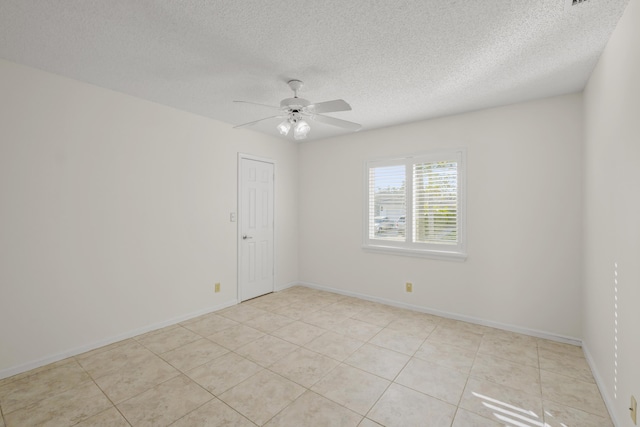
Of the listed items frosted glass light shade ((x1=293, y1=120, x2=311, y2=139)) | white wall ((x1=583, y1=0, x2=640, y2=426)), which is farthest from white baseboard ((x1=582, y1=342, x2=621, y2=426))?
frosted glass light shade ((x1=293, y1=120, x2=311, y2=139))

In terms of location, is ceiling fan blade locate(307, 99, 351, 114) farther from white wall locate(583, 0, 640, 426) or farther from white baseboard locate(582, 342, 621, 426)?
white baseboard locate(582, 342, 621, 426)

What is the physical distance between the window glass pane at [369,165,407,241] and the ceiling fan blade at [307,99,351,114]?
6.38 feet

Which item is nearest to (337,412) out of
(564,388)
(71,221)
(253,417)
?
(253,417)

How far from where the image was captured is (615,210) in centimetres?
193

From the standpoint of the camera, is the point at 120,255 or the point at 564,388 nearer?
the point at 564,388

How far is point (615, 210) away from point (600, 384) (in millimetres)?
1363

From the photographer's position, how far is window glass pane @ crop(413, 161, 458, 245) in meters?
3.64

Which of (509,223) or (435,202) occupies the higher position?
(435,202)

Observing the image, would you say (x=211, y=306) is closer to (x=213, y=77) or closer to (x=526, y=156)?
(x=213, y=77)

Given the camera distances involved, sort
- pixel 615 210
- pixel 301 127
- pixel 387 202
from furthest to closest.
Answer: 1. pixel 387 202
2. pixel 301 127
3. pixel 615 210

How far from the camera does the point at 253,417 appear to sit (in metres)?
1.93

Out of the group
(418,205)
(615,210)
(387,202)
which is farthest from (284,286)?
(615,210)

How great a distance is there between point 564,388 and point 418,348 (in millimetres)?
1116

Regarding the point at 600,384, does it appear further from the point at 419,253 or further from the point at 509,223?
the point at 419,253
